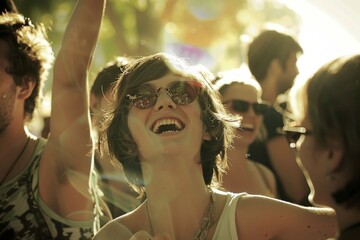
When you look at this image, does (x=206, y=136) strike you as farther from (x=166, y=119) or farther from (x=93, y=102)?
(x=93, y=102)

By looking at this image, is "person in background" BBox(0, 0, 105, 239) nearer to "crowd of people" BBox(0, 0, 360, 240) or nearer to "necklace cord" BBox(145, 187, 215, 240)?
"crowd of people" BBox(0, 0, 360, 240)

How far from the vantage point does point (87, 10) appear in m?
3.56

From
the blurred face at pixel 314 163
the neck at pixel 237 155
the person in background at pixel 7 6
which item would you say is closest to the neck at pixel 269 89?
the neck at pixel 237 155

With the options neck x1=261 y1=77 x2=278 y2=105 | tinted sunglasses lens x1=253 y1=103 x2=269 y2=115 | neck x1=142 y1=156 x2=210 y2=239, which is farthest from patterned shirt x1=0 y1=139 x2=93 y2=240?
neck x1=261 y1=77 x2=278 y2=105

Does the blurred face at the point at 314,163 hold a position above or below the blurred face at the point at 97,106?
above

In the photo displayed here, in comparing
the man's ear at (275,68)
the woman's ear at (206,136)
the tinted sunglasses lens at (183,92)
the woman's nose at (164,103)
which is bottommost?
the man's ear at (275,68)

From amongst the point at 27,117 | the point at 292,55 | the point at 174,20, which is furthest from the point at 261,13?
the point at 27,117

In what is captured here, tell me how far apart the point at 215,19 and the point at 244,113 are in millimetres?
24268

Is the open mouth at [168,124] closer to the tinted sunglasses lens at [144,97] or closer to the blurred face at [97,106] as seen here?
the tinted sunglasses lens at [144,97]

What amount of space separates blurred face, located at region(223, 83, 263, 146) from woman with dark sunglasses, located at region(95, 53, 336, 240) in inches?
52.7

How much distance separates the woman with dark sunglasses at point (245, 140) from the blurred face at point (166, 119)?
5.20ft

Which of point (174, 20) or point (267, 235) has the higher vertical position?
point (267, 235)

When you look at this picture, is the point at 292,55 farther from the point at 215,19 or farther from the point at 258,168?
the point at 215,19

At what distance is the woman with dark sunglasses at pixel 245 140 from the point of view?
515cm
